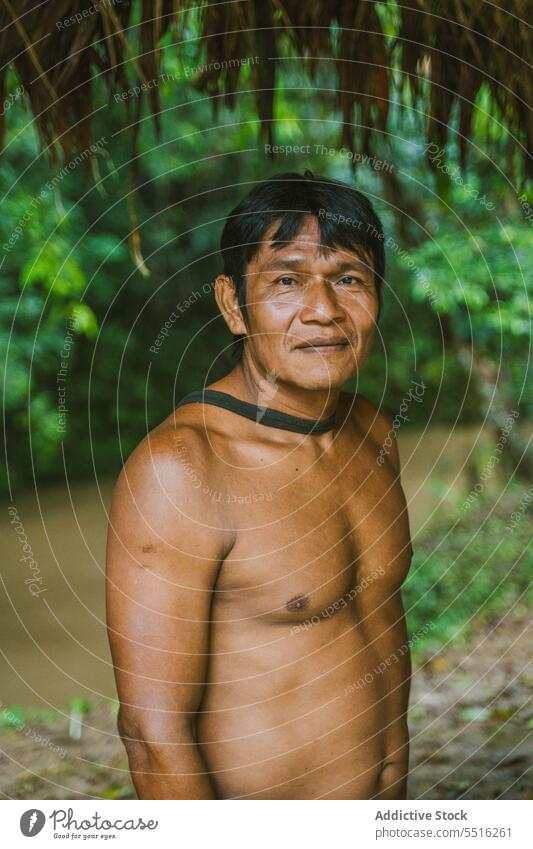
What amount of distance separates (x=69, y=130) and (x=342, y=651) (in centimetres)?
103

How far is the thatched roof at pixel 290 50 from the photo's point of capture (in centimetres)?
163

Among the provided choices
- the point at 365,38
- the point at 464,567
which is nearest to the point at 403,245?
the point at 464,567

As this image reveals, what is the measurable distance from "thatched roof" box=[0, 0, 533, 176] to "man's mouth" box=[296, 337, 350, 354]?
403 millimetres

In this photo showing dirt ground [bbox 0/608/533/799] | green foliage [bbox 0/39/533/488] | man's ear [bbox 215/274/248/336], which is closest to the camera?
man's ear [bbox 215/274/248/336]

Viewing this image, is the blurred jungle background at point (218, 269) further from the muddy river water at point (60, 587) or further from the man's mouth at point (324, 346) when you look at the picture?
the man's mouth at point (324, 346)

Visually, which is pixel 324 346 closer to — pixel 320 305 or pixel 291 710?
pixel 320 305

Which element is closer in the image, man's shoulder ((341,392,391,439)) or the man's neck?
the man's neck

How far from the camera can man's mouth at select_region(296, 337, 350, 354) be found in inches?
63.3

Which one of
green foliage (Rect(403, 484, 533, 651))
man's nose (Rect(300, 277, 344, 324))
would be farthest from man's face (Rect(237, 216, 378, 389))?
green foliage (Rect(403, 484, 533, 651))

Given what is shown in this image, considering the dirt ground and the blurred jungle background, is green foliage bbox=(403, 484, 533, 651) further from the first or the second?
the dirt ground

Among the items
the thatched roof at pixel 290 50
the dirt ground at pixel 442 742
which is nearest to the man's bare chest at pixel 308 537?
the thatched roof at pixel 290 50

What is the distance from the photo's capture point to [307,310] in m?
1.60

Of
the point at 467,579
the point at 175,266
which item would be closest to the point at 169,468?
the point at 467,579

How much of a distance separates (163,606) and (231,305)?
1.70 feet
